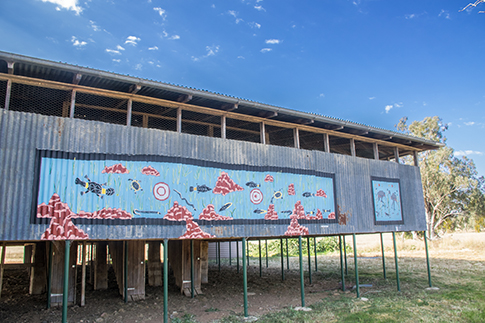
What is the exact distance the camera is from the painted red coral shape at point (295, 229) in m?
11.9

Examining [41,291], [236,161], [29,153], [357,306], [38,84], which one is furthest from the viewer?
[41,291]

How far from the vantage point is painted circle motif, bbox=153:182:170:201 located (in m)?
9.65

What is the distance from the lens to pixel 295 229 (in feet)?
39.7

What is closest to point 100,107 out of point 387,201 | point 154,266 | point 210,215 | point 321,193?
point 210,215

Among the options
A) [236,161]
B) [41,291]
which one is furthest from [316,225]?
[41,291]

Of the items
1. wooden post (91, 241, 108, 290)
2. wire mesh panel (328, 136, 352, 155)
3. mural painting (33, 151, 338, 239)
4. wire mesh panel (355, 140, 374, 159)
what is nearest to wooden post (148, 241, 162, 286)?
wooden post (91, 241, 108, 290)

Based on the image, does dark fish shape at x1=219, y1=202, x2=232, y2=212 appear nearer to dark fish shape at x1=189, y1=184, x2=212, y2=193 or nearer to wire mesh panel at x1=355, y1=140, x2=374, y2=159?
dark fish shape at x1=189, y1=184, x2=212, y2=193

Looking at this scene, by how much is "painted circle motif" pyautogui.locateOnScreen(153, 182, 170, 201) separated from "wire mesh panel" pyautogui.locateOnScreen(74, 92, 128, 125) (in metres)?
2.78

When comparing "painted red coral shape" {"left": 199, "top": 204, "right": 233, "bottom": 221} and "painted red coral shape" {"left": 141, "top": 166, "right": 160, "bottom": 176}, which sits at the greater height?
"painted red coral shape" {"left": 141, "top": 166, "right": 160, "bottom": 176}

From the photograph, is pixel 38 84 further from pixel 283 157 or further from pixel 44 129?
pixel 283 157

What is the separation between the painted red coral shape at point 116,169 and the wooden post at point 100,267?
630cm

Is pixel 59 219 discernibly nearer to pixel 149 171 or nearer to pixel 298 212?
pixel 149 171

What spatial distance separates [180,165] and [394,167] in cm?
992

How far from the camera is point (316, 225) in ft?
41.6
